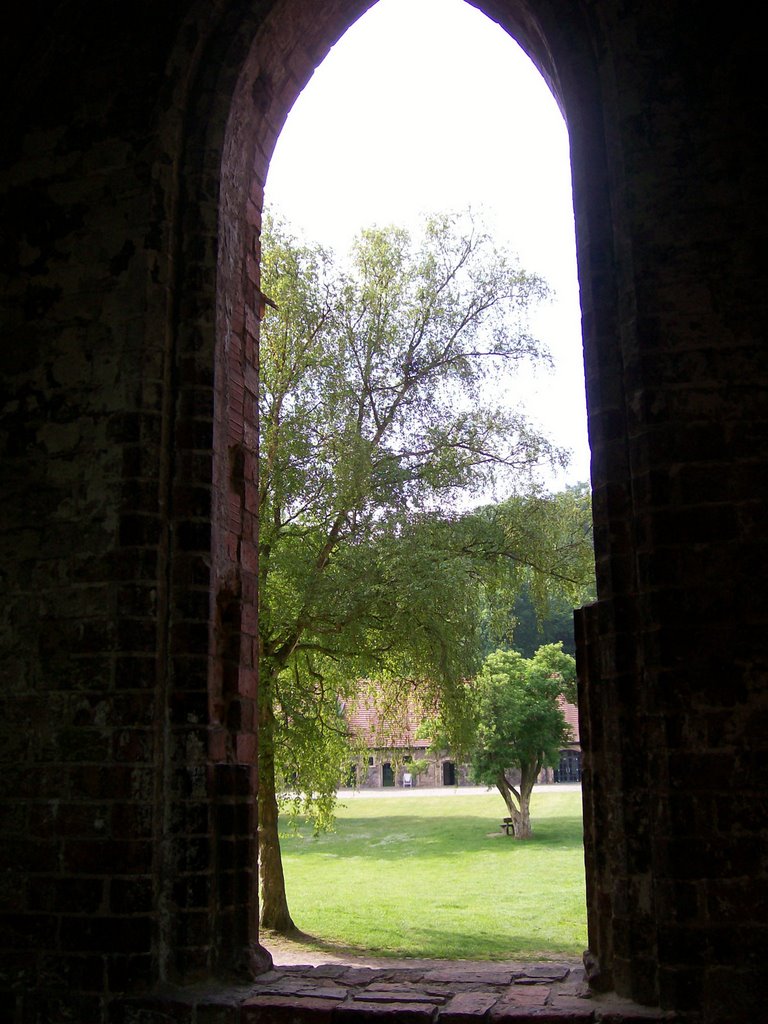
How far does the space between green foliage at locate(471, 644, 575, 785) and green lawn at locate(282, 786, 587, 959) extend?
5.89 ft

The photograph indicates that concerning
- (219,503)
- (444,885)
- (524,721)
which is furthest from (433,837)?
(219,503)

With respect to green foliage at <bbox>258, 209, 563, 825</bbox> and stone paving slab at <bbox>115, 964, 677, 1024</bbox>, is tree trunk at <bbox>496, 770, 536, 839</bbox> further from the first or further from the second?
stone paving slab at <bbox>115, 964, 677, 1024</bbox>

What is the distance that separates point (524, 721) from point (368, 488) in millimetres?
8683

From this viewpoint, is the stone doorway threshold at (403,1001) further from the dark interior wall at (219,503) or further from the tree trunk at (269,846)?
the tree trunk at (269,846)

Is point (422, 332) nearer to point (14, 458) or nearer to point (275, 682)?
point (275, 682)

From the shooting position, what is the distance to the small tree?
19.1 metres

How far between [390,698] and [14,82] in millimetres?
10366

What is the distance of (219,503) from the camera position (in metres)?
4.53

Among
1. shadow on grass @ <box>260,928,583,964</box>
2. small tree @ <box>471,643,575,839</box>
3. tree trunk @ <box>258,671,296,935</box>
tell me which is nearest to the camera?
shadow on grass @ <box>260,928,583,964</box>

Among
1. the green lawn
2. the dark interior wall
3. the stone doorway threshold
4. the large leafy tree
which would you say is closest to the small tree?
the green lawn

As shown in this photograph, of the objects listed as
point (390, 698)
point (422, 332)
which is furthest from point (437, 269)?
point (390, 698)

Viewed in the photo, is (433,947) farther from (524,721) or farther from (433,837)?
(433,837)

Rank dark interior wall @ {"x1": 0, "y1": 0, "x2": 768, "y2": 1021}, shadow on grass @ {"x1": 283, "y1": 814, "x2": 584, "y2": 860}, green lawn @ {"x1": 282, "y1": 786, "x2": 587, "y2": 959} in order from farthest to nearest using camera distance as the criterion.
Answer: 1. shadow on grass @ {"x1": 283, "y1": 814, "x2": 584, "y2": 860}
2. green lawn @ {"x1": 282, "y1": 786, "x2": 587, "y2": 959}
3. dark interior wall @ {"x1": 0, "y1": 0, "x2": 768, "y2": 1021}

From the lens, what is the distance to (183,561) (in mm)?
4332
